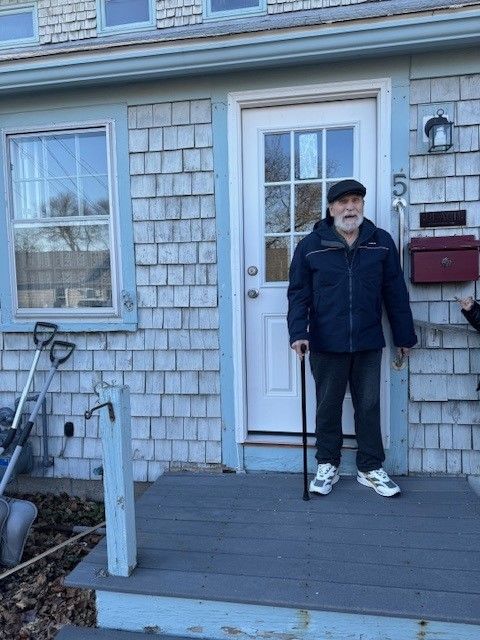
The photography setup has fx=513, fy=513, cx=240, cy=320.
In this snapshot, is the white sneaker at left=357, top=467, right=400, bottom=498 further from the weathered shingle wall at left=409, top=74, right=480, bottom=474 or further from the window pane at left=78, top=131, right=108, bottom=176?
the window pane at left=78, top=131, right=108, bottom=176

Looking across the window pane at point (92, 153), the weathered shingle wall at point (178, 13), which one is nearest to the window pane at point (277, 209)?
the window pane at point (92, 153)

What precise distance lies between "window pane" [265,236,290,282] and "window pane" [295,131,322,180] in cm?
39

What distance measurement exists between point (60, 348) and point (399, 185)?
2255mm

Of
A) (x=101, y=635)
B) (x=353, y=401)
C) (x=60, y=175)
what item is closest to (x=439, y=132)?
(x=353, y=401)

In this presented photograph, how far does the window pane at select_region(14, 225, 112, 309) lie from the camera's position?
323 centimetres

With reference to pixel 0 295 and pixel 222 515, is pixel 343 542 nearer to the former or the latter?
pixel 222 515

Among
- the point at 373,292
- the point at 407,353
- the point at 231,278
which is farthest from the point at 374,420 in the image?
the point at 231,278

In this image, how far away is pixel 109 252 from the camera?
126 inches

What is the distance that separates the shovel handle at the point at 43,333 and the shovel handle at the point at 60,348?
0.18 feet

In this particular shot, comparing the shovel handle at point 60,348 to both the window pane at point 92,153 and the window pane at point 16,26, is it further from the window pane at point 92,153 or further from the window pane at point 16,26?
the window pane at point 16,26

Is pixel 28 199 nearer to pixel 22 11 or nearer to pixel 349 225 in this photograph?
pixel 22 11

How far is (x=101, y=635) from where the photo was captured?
2.04 meters

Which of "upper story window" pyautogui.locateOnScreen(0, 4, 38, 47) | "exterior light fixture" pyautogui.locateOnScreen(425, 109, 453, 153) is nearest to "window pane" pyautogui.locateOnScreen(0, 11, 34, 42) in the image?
"upper story window" pyautogui.locateOnScreen(0, 4, 38, 47)

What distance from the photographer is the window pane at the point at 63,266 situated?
3227 millimetres
